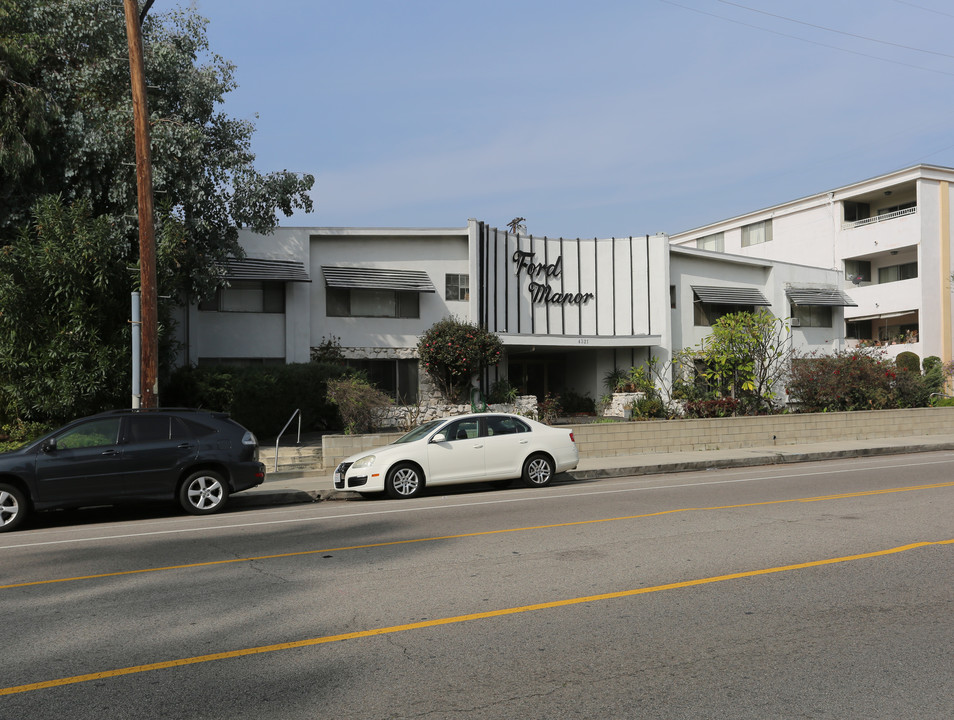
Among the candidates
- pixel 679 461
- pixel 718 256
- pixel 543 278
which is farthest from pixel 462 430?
pixel 718 256

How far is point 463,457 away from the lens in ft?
47.0

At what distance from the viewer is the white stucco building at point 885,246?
134 feet

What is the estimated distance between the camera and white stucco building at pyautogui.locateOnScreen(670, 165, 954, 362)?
40.9 metres

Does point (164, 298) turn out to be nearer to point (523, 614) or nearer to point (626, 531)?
point (626, 531)

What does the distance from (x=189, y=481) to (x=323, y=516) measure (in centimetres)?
227

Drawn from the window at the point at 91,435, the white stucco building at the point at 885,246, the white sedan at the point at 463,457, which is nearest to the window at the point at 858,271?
the white stucco building at the point at 885,246

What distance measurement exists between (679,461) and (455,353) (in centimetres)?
852

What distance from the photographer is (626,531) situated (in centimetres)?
964

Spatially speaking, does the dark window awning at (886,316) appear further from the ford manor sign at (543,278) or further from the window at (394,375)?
the window at (394,375)

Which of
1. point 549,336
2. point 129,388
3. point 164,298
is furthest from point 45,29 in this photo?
point 549,336

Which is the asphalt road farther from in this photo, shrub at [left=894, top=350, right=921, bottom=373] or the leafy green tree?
shrub at [left=894, top=350, right=921, bottom=373]

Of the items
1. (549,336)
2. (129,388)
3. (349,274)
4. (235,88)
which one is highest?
(235,88)

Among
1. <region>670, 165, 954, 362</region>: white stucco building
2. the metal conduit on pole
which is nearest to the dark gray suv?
the metal conduit on pole

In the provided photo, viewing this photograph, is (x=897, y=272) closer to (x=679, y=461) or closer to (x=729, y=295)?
A: (x=729, y=295)
